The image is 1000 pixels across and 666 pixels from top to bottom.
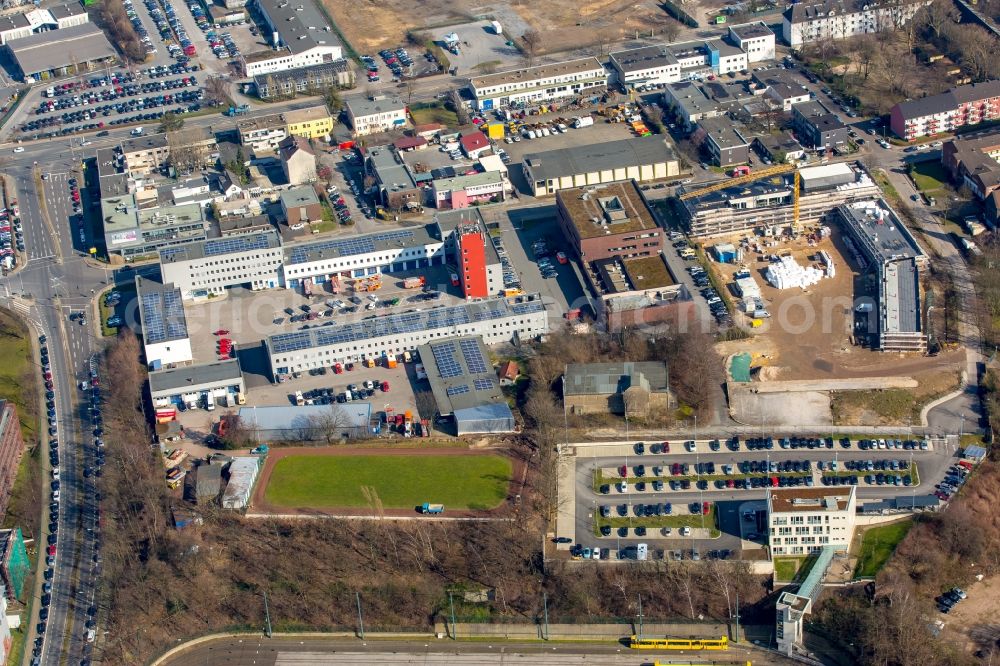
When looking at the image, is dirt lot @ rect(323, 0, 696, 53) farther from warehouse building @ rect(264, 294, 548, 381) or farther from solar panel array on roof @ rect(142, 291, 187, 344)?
warehouse building @ rect(264, 294, 548, 381)

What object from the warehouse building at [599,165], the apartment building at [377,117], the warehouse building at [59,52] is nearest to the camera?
the warehouse building at [599,165]

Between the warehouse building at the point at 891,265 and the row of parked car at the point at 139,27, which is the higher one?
the row of parked car at the point at 139,27

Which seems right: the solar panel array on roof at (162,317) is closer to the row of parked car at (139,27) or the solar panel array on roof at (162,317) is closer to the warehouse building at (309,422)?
the warehouse building at (309,422)

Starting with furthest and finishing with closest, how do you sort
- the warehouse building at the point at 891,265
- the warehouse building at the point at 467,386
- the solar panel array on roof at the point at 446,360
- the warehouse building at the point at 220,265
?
1. the warehouse building at the point at 220,265
2. the warehouse building at the point at 891,265
3. the solar panel array on roof at the point at 446,360
4. the warehouse building at the point at 467,386

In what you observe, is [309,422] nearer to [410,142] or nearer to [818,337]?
[818,337]

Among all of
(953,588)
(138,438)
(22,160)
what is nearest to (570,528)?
(953,588)

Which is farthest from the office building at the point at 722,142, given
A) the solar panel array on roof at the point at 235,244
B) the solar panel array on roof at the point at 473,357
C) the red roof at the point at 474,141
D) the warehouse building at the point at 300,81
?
the solar panel array on roof at the point at 235,244

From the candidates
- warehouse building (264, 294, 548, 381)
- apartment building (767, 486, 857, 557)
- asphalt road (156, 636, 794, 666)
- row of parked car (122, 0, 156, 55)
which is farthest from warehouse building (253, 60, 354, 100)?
apartment building (767, 486, 857, 557)
